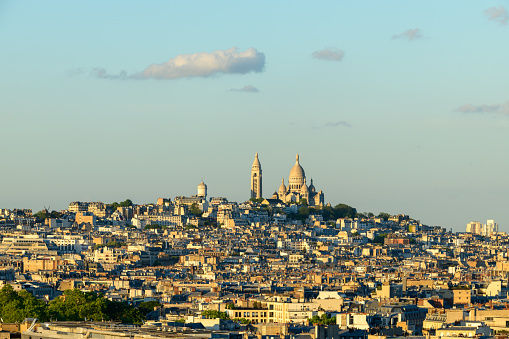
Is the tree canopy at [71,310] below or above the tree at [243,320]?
above

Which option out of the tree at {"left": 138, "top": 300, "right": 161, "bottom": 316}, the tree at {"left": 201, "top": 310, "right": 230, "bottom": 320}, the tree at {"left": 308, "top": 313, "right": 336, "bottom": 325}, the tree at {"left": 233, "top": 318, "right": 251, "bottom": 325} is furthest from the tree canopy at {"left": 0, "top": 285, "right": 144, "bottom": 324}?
the tree at {"left": 308, "top": 313, "right": 336, "bottom": 325}

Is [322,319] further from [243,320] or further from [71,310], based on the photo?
[71,310]

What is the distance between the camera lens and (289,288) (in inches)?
4774

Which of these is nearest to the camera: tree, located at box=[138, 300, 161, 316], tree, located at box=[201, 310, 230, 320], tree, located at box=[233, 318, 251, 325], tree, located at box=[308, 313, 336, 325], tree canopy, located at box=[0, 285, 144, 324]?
tree canopy, located at box=[0, 285, 144, 324]

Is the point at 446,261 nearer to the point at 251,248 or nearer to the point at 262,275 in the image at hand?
the point at 251,248

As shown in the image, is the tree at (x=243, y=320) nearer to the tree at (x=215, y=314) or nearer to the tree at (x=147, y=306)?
the tree at (x=215, y=314)

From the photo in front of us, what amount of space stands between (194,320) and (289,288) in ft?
153

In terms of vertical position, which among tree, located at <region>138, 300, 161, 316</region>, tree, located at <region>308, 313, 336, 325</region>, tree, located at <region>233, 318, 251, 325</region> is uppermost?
tree, located at <region>138, 300, 161, 316</region>

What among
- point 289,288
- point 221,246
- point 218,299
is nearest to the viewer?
point 218,299

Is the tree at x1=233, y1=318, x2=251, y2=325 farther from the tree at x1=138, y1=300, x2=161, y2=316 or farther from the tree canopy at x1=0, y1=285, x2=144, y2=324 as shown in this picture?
the tree at x1=138, y1=300, x2=161, y2=316

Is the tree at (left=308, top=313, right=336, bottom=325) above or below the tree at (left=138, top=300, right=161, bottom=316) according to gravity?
below

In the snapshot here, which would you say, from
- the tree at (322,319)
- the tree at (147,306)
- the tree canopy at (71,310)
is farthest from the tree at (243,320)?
the tree at (147,306)

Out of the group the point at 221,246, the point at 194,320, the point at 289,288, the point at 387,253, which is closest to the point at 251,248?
the point at 221,246

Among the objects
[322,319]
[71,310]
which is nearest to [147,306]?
[71,310]
